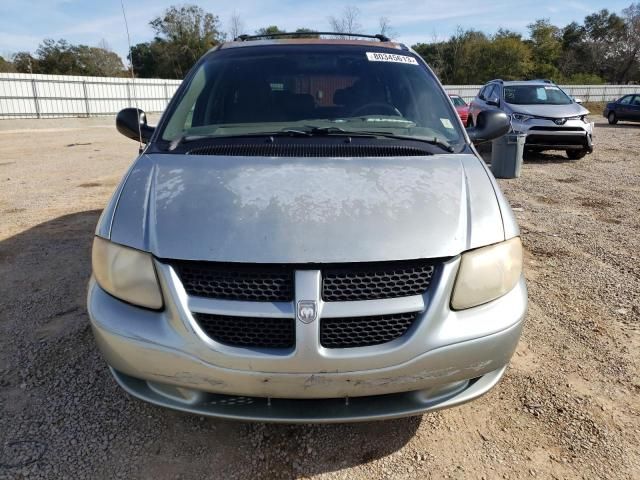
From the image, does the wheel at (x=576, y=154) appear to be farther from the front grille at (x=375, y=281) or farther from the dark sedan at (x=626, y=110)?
the dark sedan at (x=626, y=110)

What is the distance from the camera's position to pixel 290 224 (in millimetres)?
1889

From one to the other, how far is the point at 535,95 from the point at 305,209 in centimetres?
1100

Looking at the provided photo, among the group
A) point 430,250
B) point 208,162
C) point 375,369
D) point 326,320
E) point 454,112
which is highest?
point 454,112

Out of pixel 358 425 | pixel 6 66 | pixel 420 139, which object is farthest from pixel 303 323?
pixel 6 66

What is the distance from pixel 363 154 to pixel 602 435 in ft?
5.80

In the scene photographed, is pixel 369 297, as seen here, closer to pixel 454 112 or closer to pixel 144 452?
pixel 144 452

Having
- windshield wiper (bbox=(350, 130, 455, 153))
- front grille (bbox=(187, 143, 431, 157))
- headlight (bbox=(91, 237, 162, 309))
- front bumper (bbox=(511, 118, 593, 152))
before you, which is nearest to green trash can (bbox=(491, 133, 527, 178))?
front bumper (bbox=(511, 118, 593, 152))

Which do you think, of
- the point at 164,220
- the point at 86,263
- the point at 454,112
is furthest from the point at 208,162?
the point at 86,263

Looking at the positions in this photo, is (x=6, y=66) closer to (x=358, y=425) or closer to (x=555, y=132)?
(x=555, y=132)

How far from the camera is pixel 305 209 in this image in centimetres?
197

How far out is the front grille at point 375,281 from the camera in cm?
179

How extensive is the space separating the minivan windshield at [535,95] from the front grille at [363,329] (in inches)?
424

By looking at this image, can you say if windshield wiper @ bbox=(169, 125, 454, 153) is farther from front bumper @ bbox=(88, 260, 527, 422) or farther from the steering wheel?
front bumper @ bbox=(88, 260, 527, 422)

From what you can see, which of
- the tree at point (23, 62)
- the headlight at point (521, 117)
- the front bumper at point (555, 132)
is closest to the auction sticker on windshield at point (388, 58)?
the front bumper at point (555, 132)
